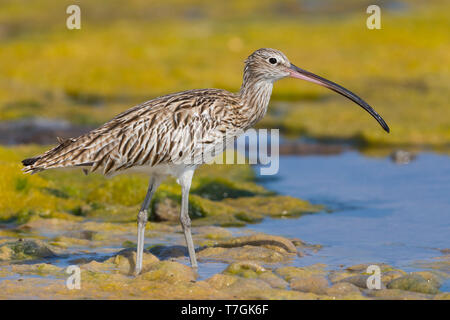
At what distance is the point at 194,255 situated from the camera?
9.44 metres

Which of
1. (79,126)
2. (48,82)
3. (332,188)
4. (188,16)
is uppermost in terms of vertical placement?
(188,16)

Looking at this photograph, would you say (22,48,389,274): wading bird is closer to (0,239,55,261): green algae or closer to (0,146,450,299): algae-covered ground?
(0,146,450,299): algae-covered ground

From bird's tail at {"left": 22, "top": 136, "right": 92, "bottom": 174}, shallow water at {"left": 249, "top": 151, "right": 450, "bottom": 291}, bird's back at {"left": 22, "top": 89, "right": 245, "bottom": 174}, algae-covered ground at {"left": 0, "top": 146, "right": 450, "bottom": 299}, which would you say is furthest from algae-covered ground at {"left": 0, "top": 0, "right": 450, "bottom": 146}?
bird's tail at {"left": 22, "top": 136, "right": 92, "bottom": 174}

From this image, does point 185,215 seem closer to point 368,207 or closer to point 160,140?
point 160,140

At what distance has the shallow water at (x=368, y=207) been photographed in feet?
33.4

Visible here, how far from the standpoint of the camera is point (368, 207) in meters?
12.5

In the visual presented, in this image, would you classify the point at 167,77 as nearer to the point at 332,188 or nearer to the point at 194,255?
the point at 332,188

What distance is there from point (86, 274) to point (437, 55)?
16.7 m

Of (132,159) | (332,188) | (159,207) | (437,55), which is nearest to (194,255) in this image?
(132,159)

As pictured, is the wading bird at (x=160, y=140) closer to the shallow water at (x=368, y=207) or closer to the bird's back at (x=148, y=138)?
the bird's back at (x=148, y=138)

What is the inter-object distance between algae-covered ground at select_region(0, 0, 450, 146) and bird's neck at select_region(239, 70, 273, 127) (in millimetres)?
7857

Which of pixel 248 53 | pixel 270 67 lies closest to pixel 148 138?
pixel 270 67

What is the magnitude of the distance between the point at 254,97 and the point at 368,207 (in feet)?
11.2

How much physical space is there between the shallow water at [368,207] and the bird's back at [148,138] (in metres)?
1.84
